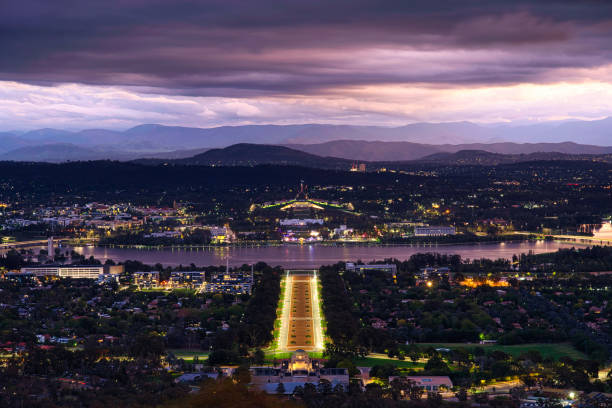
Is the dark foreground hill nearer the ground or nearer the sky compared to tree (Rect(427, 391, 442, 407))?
nearer the sky

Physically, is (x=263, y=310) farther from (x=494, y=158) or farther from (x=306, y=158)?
(x=494, y=158)

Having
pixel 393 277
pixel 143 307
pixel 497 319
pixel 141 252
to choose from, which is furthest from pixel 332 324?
pixel 141 252

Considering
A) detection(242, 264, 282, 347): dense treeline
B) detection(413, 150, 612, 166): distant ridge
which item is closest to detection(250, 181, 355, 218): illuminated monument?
detection(242, 264, 282, 347): dense treeline

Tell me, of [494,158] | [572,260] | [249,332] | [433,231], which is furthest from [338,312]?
[494,158]

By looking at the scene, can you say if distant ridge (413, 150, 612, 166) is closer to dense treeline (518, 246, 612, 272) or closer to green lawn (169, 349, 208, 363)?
dense treeline (518, 246, 612, 272)

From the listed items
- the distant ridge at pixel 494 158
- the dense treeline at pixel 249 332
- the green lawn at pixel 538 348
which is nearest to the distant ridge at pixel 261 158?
the distant ridge at pixel 494 158
